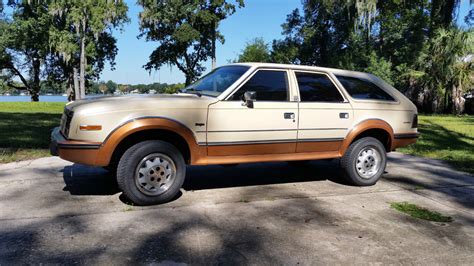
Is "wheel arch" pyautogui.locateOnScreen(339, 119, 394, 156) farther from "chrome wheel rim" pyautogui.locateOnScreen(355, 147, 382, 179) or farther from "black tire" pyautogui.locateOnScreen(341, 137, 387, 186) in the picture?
"chrome wheel rim" pyautogui.locateOnScreen(355, 147, 382, 179)

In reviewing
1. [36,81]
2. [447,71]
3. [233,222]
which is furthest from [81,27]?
[233,222]

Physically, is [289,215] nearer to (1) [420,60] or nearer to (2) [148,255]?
(2) [148,255]

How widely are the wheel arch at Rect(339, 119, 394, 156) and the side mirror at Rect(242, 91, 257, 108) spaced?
64.6 inches

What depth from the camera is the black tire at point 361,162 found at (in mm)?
5977

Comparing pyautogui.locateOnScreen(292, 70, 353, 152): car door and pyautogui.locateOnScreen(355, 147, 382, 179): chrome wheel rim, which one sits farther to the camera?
pyautogui.locateOnScreen(355, 147, 382, 179): chrome wheel rim

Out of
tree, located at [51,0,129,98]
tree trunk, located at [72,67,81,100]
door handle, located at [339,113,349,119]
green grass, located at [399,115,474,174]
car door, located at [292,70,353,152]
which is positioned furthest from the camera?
tree trunk, located at [72,67,81,100]

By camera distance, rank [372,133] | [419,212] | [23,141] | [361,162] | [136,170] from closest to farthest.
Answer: [136,170] < [419,212] < [361,162] < [372,133] < [23,141]

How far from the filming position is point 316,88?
5.78 metres

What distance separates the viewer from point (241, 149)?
5195mm

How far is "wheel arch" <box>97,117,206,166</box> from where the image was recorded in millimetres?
4523

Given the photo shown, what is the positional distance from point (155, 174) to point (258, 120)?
1.45 metres

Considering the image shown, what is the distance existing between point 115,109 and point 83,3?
40.5 m

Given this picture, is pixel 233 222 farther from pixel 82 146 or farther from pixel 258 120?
pixel 82 146

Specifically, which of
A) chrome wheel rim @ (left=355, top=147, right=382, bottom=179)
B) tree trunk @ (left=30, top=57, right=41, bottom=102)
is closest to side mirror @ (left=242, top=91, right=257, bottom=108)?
chrome wheel rim @ (left=355, top=147, right=382, bottom=179)
